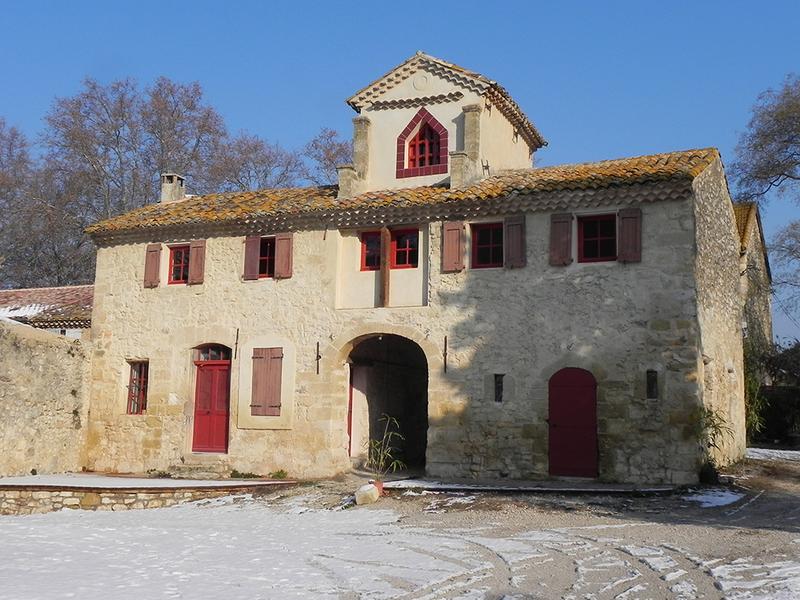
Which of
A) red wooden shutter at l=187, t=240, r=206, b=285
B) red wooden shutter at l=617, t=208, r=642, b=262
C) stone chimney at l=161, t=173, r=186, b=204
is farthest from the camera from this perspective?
stone chimney at l=161, t=173, r=186, b=204

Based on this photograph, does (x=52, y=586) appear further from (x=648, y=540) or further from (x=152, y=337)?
(x=152, y=337)

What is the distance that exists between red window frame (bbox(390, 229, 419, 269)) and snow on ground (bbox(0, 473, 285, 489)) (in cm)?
479

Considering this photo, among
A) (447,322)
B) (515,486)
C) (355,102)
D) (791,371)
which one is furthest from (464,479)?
(791,371)

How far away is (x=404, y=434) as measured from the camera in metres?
19.7

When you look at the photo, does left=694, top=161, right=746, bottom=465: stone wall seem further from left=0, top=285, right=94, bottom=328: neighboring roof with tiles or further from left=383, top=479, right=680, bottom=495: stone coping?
left=0, top=285, right=94, bottom=328: neighboring roof with tiles

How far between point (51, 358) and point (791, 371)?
62.0 feet

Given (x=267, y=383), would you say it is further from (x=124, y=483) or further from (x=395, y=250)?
(x=395, y=250)

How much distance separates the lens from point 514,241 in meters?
15.5

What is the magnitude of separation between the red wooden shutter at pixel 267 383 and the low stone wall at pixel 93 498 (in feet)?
8.17

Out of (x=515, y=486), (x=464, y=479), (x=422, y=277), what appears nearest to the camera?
(x=515, y=486)

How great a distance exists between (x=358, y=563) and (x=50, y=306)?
15.6m

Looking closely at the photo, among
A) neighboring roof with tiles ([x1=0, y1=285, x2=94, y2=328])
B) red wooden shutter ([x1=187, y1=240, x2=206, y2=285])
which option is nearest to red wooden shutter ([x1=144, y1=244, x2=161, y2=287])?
red wooden shutter ([x1=187, y1=240, x2=206, y2=285])

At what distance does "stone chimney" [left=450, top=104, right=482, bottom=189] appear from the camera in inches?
661

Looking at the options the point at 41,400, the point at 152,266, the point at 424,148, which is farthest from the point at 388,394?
the point at 41,400
